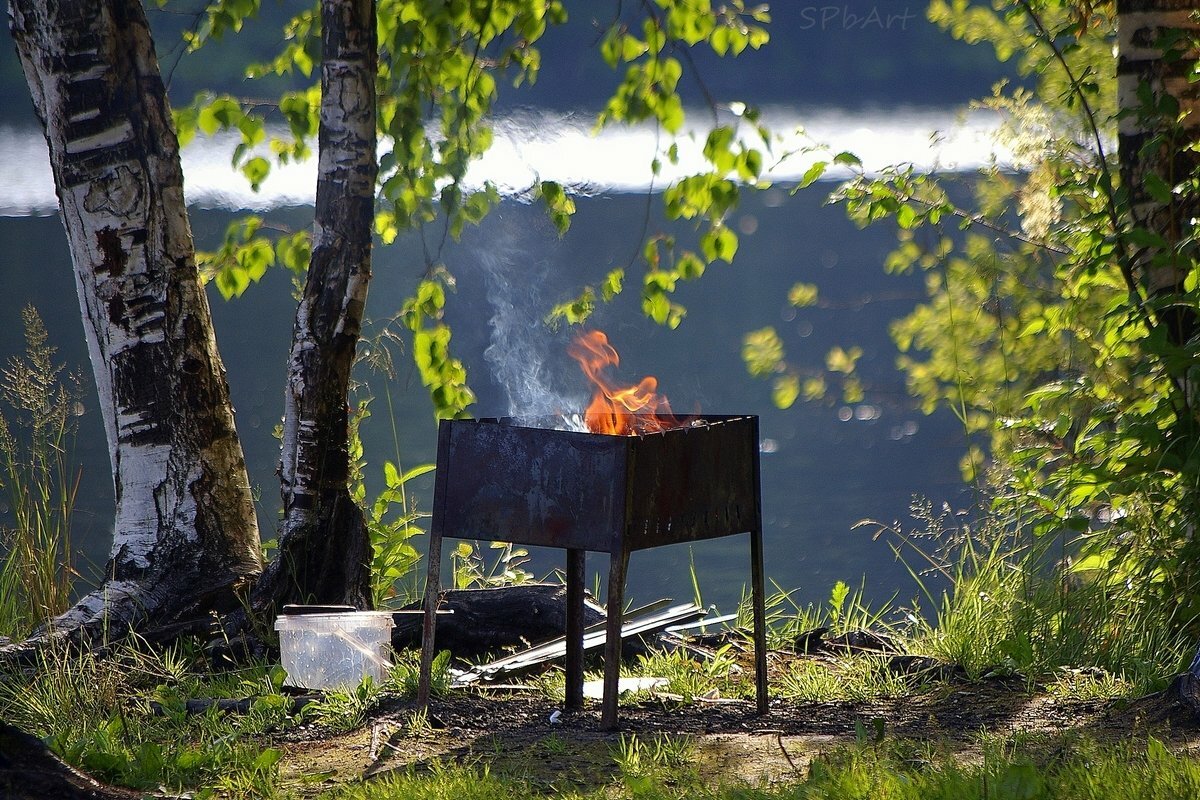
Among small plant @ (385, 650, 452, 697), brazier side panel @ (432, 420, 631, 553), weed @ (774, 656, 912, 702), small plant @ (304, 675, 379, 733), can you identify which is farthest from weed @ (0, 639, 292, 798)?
weed @ (774, 656, 912, 702)

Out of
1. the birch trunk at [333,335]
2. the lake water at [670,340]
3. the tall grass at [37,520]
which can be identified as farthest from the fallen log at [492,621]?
the lake water at [670,340]

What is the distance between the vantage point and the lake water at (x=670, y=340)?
9.00 meters

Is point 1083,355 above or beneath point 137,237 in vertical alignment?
beneath

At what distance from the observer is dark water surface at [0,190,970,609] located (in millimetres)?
9234

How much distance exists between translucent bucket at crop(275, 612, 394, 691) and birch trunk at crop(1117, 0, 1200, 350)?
2582 mm

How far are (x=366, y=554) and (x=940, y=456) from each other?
752 cm

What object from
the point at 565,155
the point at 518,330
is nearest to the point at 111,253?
the point at 565,155

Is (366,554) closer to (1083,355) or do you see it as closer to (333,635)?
(333,635)

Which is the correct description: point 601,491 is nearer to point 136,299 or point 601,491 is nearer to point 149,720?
point 149,720

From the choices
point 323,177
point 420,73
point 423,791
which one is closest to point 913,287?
point 420,73

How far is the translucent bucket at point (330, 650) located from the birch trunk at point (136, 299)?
0.54m

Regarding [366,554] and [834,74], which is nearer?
[366,554]

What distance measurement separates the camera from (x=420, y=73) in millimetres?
4547

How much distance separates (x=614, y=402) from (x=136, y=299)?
171 cm
